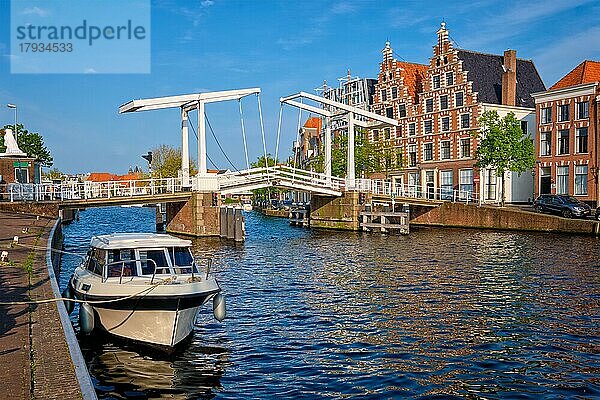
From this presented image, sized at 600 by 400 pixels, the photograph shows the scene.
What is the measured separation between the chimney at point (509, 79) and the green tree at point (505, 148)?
7.65 metres

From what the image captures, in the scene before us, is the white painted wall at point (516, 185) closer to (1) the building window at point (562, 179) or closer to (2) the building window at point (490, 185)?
(2) the building window at point (490, 185)

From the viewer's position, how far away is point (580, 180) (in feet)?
147

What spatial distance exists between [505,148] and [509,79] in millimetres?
→ 11194

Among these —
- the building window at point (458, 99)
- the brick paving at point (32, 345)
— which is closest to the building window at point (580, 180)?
the building window at point (458, 99)

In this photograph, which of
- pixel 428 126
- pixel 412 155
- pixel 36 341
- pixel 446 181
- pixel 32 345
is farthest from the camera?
pixel 412 155

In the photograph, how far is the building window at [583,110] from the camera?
44.6 metres

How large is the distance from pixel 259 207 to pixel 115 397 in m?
74.9

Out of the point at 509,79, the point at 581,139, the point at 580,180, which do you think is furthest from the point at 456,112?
the point at 580,180

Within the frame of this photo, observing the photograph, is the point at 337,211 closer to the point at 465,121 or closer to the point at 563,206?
the point at 563,206

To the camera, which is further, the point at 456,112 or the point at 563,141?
the point at 456,112

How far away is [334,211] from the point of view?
45938 millimetres

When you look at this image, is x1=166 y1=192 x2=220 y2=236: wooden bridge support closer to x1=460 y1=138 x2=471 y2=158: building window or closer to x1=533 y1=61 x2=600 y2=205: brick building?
x1=460 y1=138 x2=471 y2=158: building window

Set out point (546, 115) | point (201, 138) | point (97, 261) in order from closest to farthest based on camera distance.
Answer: point (97, 261) → point (201, 138) → point (546, 115)

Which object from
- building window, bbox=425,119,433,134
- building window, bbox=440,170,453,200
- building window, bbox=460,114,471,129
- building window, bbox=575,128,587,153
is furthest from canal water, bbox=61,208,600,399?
building window, bbox=425,119,433,134
